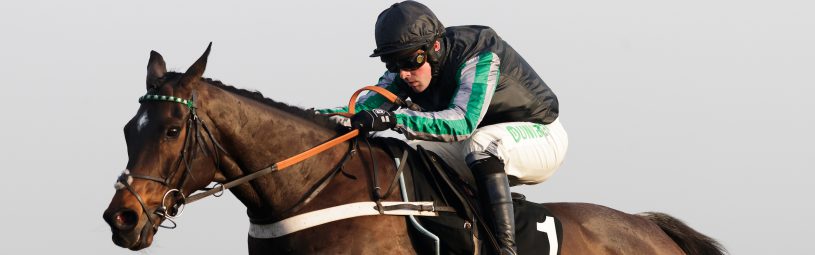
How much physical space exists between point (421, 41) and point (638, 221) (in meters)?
2.42

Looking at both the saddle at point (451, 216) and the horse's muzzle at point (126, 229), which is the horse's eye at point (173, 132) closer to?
the horse's muzzle at point (126, 229)

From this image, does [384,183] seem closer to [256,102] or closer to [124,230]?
[256,102]

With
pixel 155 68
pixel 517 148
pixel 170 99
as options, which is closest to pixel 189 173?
pixel 170 99


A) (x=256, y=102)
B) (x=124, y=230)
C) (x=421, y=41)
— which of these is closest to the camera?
(x=124, y=230)

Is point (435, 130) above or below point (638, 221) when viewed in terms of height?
above

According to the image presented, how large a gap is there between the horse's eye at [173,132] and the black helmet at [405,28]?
5.43ft

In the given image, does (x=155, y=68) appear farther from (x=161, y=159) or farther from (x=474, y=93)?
(x=474, y=93)

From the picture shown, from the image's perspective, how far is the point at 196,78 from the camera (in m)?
6.82

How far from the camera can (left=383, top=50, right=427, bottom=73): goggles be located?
782 cm

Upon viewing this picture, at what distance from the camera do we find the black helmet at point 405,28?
7738 mm

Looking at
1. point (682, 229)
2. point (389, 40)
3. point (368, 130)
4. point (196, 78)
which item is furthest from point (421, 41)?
point (682, 229)

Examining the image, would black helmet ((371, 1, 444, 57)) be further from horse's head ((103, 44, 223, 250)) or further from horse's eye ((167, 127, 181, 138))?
horse's eye ((167, 127, 181, 138))

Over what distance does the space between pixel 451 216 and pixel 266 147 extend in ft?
4.02

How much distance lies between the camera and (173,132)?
6.66 meters
